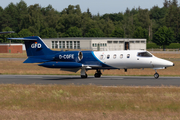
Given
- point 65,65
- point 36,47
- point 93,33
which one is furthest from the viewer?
point 93,33

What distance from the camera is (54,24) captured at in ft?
550

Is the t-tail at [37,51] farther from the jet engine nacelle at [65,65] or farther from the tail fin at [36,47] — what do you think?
the jet engine nacelle at [65,65]

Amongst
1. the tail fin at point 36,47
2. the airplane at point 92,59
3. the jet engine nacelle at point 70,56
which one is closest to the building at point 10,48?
the tail fin at point 36,47

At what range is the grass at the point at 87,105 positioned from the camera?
12078 millimetres

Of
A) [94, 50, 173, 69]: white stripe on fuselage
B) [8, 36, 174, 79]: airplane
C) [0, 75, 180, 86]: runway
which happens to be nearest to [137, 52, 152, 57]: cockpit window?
[8, 36, 174, 79]: airplane

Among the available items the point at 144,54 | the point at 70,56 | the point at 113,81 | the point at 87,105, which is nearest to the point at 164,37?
the point at 144,54

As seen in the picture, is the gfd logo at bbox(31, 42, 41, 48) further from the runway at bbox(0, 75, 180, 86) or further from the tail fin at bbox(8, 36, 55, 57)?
the runway at bbox(0, 75, 180, 86)

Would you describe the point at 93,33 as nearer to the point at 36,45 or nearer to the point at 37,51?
the point at 36,45

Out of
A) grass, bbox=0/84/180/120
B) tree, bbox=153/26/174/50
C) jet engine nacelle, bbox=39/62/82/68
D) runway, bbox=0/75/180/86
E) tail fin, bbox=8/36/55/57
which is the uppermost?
tree, bbox=153/26/174/50

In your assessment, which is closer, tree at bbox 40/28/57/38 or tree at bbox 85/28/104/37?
tree at bbox 85/28/104/37

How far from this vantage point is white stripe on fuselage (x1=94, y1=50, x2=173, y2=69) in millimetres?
28556

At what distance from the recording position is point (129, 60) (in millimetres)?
29297

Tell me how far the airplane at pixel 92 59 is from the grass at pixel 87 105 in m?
9.61

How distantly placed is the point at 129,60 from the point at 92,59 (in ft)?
12.9
